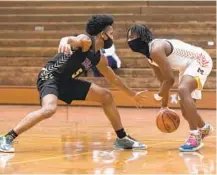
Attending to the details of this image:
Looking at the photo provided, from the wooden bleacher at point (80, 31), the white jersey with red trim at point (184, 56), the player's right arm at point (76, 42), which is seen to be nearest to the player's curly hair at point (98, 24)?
the player's right arm at point (76, 42)

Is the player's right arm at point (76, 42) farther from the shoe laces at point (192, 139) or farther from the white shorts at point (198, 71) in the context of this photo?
the shoe laces at point (192, 139)

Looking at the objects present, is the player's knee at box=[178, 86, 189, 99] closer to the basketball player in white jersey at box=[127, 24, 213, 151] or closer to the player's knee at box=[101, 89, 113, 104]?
the basketball player in white jersey at box=[127, 24, 213, 151]

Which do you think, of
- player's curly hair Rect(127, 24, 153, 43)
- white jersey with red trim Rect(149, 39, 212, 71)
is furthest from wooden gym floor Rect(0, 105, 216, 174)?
player's curly hair Rect(127, 24, 153, 43)

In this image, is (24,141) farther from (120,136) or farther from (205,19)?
(205,19)

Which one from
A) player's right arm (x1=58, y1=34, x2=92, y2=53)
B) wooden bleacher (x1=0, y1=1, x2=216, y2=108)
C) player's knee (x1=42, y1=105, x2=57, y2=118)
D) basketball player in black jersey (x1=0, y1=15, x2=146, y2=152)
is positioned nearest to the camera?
player's right arm (x1=58, y1=34, x2=92, y2=53)

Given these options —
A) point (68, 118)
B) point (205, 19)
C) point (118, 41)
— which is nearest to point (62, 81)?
point (68, 118)

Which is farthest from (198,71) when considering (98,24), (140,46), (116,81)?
(98,24)

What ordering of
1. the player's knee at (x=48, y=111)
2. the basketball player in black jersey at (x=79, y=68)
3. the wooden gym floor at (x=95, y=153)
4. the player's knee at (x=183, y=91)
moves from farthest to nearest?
the player's knee at (x=183, y=91)
the basketball player in black jersey at (x=79, y=68)
the player's knee at (x=48, y=111)
the wooden gym floor at (x=95, y=153)

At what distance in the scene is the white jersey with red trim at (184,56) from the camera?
5.56 meters

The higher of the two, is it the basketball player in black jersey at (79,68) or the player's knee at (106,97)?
the basketball player in black jersey at (79,68)

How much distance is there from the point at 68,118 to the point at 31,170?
4775mm

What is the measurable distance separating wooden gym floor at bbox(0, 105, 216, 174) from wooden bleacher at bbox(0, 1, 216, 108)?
3.38 m

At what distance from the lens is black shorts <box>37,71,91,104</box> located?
5367 millimetres

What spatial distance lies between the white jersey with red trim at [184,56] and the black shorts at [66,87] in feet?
2.77
